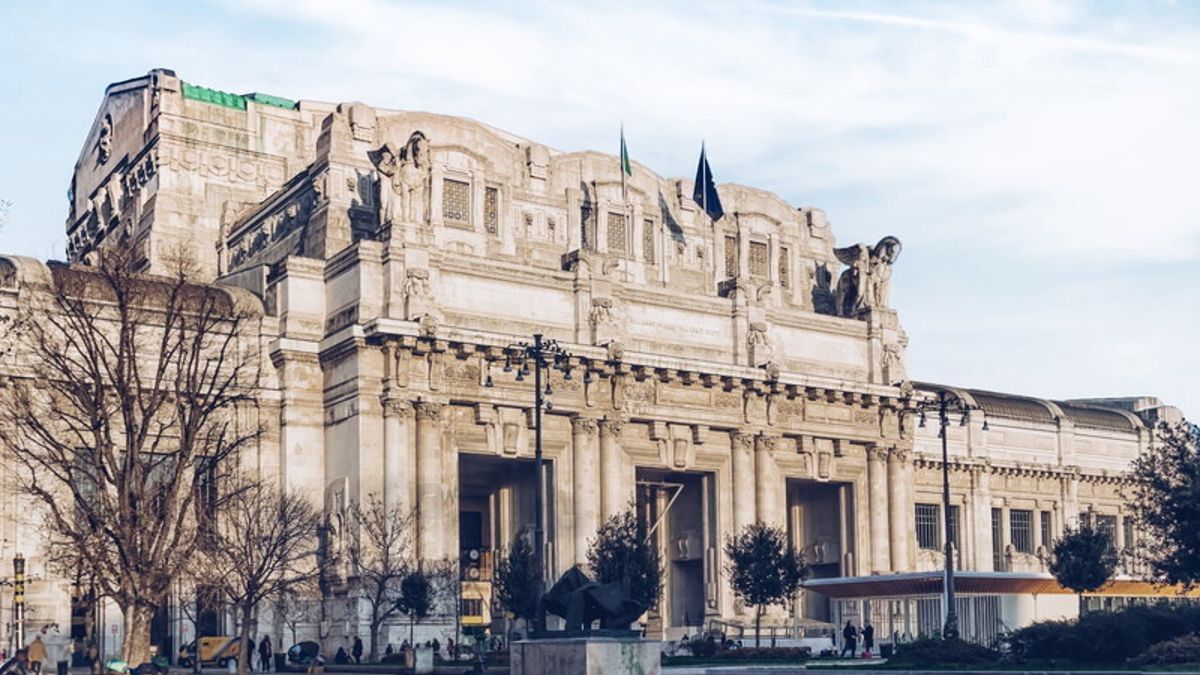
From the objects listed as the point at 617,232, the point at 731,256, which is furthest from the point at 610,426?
the point at 731,256

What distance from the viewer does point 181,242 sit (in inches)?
3137

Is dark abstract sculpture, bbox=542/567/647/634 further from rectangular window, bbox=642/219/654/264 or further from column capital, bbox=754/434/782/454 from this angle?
rectangular window, bbox=642/219/654/264

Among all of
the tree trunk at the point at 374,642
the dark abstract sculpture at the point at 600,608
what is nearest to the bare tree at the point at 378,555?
the tree trunk at the point at 374,642

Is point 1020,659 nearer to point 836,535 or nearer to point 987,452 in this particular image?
point 836,535

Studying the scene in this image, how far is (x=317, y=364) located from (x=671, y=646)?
18.9m

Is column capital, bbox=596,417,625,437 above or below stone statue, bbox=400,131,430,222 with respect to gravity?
below

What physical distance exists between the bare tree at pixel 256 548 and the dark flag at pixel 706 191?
85.2ft

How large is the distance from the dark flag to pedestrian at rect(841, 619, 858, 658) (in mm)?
22124

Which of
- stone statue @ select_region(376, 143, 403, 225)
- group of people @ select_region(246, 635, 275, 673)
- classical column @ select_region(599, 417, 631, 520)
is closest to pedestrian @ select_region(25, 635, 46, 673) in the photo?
group of people @ select_region(246, 635, 275, 673)

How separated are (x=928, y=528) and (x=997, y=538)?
25.4ft

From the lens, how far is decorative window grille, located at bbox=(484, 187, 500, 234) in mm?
77250

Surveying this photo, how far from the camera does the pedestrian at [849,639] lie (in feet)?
215

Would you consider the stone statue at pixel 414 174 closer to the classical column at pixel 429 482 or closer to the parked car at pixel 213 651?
the classical column at pixel 429 482

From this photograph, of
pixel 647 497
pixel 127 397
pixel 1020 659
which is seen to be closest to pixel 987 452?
pixel 647 497
